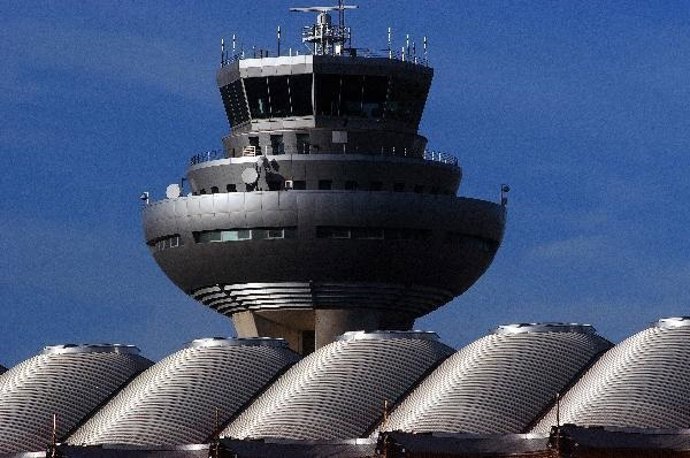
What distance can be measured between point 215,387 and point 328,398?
36.5 feet

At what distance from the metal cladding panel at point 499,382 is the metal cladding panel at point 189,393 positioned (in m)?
13.7

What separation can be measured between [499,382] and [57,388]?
118ft

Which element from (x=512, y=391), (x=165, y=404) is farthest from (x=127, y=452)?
(x=512, y=391)

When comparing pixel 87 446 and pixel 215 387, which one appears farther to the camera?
pixel 215 387

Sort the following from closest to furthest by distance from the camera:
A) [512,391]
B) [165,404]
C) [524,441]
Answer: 1. [524,441]
2. [512,391]
3. [165,404]

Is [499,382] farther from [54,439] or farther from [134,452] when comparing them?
[54,439]

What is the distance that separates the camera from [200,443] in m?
164

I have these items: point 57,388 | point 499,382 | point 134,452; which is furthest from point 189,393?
point 499,382

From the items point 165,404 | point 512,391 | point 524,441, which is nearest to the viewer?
point 524,441

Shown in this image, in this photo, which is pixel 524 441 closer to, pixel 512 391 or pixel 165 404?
pixel 512 391

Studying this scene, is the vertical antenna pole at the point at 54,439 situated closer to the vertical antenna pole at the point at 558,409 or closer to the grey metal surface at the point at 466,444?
the grey metal surface at the point at 466,444

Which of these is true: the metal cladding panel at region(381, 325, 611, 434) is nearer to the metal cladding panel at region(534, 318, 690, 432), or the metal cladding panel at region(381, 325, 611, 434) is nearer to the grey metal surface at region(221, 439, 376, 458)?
the metal cladding panel at region(534, 318, 690, 432)

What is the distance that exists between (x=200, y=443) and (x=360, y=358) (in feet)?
42.5

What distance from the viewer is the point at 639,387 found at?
152375 mm
